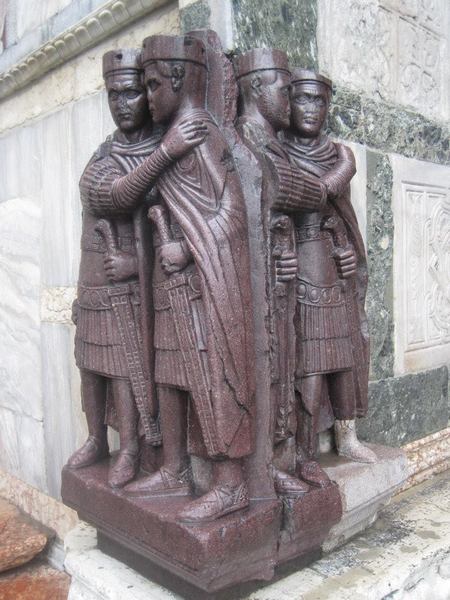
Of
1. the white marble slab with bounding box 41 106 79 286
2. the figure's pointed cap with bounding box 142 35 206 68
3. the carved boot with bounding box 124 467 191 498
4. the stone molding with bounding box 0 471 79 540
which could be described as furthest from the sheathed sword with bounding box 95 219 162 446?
the stone molding with bounding box 0 471 79 540

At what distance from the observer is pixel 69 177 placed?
2.30 metres

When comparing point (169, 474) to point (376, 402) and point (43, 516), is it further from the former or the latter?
point (43, 516)

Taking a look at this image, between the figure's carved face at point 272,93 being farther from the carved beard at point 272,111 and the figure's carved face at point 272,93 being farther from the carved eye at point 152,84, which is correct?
the carved eye at point 152,84

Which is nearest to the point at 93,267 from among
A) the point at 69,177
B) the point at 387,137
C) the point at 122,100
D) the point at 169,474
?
the point at 122,100

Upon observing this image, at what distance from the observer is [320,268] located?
1643mm

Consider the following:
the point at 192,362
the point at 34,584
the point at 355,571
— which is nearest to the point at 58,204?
the point at 192,362

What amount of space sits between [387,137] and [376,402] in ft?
3.11

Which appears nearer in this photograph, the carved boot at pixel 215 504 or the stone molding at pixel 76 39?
the carved boot at pixel 215 504

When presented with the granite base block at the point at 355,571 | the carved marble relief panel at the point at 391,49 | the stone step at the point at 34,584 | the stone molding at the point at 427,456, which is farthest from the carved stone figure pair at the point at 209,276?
the stone step at the point at 34,584

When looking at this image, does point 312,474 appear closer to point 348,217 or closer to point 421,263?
point 348,217

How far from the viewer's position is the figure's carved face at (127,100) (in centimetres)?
153

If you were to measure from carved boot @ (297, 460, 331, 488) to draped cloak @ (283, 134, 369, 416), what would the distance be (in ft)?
0.92

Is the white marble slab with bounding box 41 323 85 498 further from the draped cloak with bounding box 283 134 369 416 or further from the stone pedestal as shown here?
the draped cloak with bounding box 283 134 369 416

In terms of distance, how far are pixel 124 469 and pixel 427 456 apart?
1284 millimetres
